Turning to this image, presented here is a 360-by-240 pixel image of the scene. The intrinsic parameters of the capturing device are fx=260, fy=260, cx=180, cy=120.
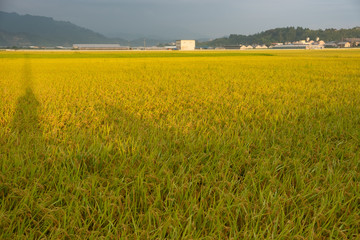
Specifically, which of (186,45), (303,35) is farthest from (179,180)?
(303,35)

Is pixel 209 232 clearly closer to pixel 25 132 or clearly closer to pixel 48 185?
pixel 48 185

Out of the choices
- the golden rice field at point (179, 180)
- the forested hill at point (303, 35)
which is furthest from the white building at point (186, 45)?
the golden rice field at point (179, 180)

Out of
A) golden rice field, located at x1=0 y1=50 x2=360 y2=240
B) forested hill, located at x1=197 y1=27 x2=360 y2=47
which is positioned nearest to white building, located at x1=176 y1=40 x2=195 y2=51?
forested hill, located at x1=197 y1=27 x2=360 y2=47

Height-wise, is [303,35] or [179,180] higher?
[303,35]

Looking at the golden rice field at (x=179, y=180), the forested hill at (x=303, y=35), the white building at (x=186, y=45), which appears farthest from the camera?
the forested hill at (x=303, y=35)

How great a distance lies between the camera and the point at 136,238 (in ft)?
3.69

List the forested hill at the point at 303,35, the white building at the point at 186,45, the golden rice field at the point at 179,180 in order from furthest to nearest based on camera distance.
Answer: the forested hill at the point at 303,35 < the white building at the point at 186,45 < the golden rice field at the point at 179,180

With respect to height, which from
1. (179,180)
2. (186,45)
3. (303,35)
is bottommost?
(179,180)

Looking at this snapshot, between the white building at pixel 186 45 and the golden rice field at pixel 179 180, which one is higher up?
the white building at pixel 186 45

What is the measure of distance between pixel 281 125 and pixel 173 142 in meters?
1.37

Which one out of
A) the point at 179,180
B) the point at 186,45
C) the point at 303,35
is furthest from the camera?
the point at 303,35

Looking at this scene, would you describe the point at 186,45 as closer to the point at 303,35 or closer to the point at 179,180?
the point at 179,180

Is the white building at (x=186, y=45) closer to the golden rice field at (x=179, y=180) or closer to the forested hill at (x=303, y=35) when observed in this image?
the forested hill at (x=303, y=35)

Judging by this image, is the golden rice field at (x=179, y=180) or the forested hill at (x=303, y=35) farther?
the forested hill at (x=303, y=35)
